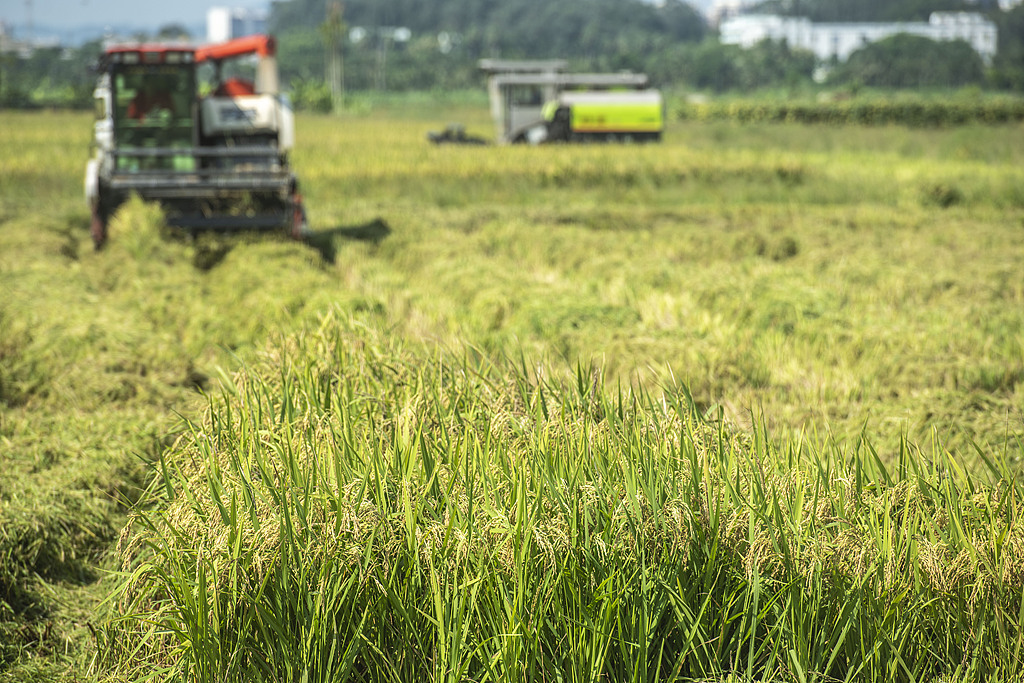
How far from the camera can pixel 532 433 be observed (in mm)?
3061

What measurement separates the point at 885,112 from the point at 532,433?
42.9 meters

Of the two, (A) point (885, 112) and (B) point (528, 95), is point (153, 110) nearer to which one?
(B) point (528, 95)

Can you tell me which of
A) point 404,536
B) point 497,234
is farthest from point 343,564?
point 497,234

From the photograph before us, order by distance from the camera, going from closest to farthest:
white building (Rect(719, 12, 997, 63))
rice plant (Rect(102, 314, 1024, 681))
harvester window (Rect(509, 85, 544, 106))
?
rice plant (Rect(102, 314, 1024, 681)), harvester window (Rect(509, 85, 544, 106)), white building (Rect(719, 12, 997, 63))

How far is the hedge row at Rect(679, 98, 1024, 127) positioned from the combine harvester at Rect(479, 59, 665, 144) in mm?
15396

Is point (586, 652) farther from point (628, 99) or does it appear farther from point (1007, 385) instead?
point (628, 99)

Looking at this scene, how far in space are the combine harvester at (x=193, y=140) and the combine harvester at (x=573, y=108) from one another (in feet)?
55.9

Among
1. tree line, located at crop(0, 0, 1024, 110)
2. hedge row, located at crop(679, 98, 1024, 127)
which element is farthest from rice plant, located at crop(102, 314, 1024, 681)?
tree line, located at crop(0, 0, 1024, 110)

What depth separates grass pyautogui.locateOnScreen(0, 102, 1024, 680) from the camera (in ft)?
8.56

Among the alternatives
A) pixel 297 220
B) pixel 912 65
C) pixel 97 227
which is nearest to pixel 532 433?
pixel 297 220

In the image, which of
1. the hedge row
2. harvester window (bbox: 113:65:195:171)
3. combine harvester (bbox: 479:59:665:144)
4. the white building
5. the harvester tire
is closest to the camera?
the harvester tire

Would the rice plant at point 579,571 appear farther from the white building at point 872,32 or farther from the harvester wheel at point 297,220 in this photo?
the white building at point 872,32

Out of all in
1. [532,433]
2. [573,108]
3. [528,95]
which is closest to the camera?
[532,433]

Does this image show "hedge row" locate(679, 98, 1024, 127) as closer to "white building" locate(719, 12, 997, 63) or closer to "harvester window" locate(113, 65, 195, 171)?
"harvester window" locate(113, 65, 195, 171)
